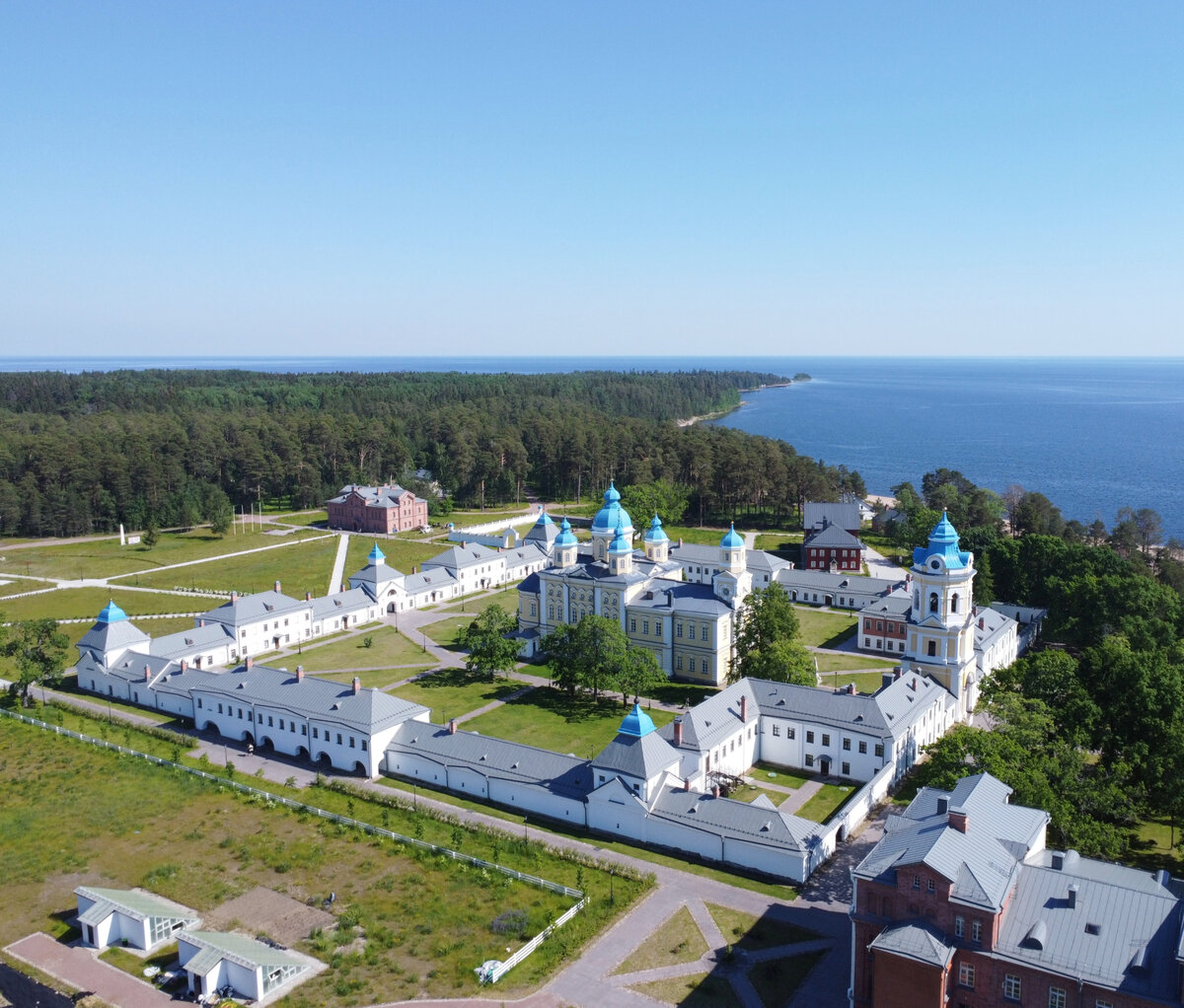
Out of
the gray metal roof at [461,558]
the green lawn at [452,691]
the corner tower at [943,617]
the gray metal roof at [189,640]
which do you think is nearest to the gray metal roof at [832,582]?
the corner tower at [943,617]

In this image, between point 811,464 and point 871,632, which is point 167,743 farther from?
point 811,464

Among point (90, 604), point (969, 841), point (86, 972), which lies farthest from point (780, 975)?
point (90, 604)

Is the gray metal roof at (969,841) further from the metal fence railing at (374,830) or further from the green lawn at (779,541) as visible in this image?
the green lawn at (779,541)

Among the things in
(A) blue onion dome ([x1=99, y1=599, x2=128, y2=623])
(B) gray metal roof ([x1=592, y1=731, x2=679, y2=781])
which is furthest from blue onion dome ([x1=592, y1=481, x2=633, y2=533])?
(A) blue onion dome ([x1=99, y1=599, x2=128, y2=623])

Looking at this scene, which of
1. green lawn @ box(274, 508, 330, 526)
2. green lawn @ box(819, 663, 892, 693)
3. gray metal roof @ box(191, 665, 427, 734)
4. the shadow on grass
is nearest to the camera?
gray metal roof @ box(191, 665, 427, 734)

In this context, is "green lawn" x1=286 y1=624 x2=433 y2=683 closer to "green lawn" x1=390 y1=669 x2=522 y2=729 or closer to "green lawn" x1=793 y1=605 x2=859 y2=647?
"green lawn" x1=390 y1=669 x2=522 y2=729

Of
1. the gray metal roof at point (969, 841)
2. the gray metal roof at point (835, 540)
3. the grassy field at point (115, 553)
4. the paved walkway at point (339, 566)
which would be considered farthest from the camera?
the grassy field at point (115, 553)

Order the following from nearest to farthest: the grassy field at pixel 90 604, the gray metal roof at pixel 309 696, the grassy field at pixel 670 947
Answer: the grassy field at pixel 670 947 < the gray metal roof at pixel 309 696 < the grassy field at pixel 90 604
